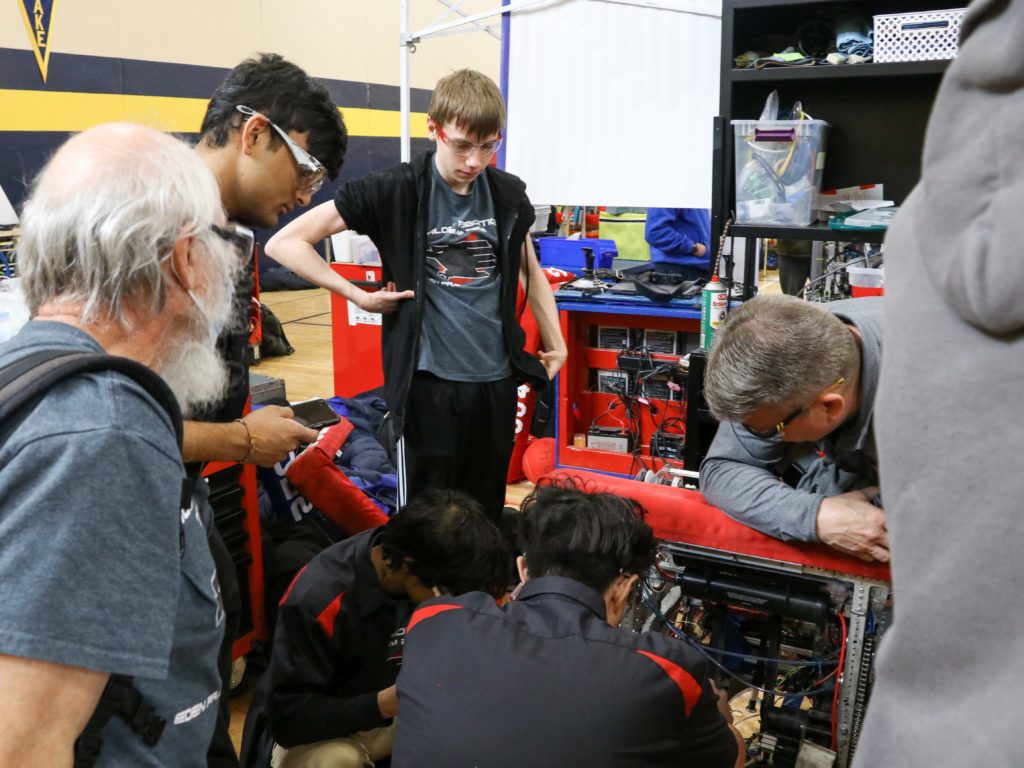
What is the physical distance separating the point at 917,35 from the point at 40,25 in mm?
6384

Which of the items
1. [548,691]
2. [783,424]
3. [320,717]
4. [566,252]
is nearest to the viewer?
[548,691]

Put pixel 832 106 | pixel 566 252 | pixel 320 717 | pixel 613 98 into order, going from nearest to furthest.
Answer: pixel 320 717 → pixel 832 106 → pixel 613 98 → pixel 566 252

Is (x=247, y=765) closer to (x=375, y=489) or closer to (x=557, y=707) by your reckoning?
(x=557, y=707)

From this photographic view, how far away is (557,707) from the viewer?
1.27 m

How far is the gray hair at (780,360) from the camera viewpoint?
158cm

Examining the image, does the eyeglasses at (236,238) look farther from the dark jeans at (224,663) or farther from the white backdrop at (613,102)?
the white backdrop at (613,102)

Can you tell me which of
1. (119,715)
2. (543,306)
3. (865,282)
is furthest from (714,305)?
(119,715)

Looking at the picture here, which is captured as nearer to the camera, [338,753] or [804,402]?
[804,402]

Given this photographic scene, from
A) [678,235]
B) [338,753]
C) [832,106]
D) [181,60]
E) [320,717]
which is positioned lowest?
[338,753]

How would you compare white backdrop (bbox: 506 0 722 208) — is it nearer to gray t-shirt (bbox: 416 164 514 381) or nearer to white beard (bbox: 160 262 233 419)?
gray t-shirt (bbox: 416 164 514 381)

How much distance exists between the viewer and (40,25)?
6.65 m

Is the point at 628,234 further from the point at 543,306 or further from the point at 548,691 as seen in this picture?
the point at 548,691

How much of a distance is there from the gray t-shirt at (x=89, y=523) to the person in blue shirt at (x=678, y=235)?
15.5ft

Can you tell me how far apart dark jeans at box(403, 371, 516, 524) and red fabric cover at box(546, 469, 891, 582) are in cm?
73
